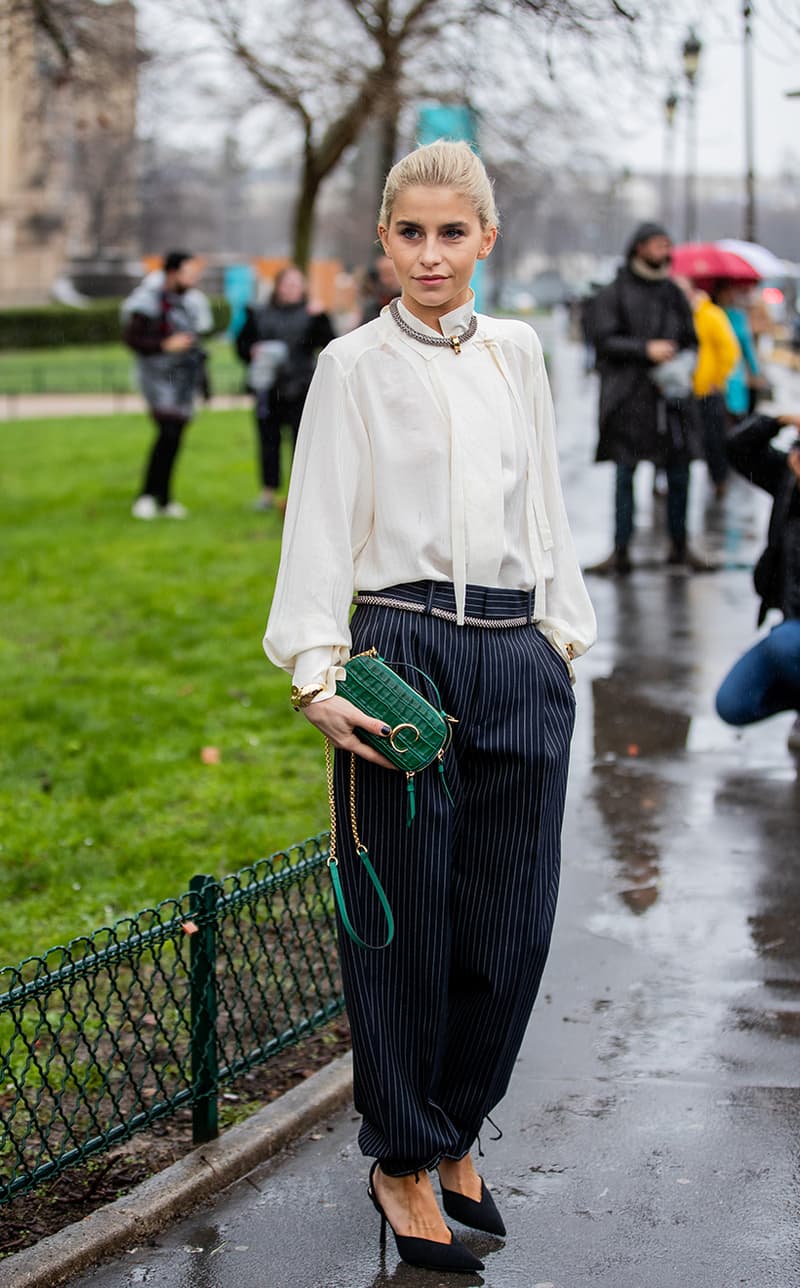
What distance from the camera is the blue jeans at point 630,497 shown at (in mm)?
11156

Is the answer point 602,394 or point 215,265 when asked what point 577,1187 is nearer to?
point 602,394

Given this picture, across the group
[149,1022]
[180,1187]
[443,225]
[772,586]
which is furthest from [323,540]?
[772,586]

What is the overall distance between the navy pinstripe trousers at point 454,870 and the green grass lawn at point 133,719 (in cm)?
207

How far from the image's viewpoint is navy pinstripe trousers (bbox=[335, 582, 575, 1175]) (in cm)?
333

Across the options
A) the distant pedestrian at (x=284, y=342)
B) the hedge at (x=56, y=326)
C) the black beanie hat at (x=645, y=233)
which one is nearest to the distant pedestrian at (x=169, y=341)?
the distant pedestrian at (x=284, y=342)

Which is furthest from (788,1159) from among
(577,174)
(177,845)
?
(577,174)

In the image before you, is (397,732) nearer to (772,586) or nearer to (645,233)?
(772,586)

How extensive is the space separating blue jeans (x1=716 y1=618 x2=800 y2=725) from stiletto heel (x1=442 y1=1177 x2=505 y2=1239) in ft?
10.2

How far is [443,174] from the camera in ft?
10.8

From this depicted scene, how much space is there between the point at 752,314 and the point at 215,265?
63701 mm

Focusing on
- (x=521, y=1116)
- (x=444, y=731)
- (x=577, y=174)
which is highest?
(x=577, y=174)

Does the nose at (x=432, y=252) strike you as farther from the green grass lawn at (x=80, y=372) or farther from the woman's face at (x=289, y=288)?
the green grass lawn at (x=80, y=372)

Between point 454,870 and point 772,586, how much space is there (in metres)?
3.37

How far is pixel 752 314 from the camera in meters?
15.5
